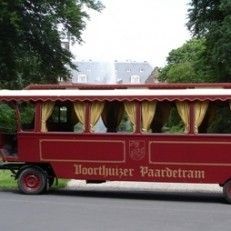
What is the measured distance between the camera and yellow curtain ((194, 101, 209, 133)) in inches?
603

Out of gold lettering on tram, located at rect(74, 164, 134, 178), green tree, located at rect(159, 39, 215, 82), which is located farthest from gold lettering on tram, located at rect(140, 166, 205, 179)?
green tree, located at rect(159, 39, 215, 82)

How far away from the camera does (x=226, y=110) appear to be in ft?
51.1

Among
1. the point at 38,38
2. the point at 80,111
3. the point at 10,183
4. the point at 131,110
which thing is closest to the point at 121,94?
the point at 131,110

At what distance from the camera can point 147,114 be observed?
1569cm

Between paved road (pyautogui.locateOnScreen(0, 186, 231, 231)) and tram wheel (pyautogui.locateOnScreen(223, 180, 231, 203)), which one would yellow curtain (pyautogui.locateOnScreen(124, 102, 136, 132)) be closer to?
paved road (pyautogui.locateOnScreen(0, 186, 231, 231))

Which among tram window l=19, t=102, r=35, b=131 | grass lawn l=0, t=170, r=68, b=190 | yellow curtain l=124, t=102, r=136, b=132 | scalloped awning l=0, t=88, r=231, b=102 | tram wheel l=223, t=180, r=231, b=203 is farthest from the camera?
grass lawn l=0, t=170, r=68, b=190

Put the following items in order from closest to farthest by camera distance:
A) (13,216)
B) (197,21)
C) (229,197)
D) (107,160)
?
(13,216)
(229,197)
(107,160)
(197,21)

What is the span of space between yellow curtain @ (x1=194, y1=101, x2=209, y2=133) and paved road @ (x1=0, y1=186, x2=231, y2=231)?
1761 mm

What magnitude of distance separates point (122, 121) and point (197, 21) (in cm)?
1795

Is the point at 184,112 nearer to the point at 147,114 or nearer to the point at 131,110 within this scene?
the point at 147,114

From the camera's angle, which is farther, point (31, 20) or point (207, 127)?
point (31, 20)

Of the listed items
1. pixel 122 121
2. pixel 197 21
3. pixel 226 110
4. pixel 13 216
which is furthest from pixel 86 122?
pixel 197 21

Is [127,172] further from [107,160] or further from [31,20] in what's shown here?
[31,20]

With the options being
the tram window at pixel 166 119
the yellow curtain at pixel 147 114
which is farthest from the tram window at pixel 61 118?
the tram window at pixel 166 119
